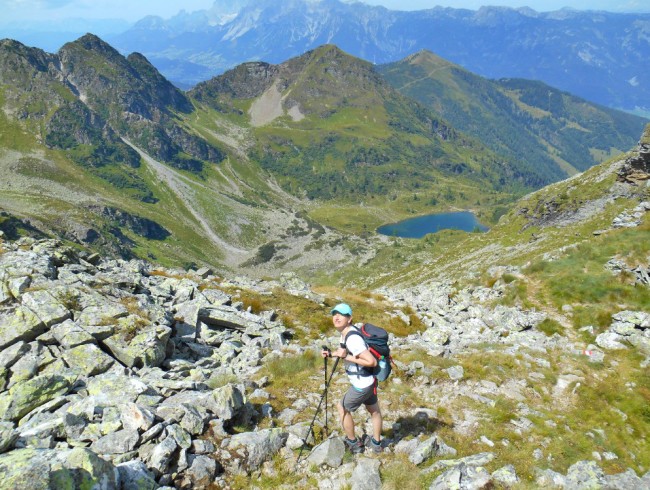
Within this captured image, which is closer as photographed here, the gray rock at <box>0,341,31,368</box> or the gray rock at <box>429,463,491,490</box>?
the gray rock at <box>429,463,491,490</box>

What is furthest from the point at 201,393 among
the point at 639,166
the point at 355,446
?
the point at 639,166

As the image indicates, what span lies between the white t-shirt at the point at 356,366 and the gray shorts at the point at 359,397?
0.50 feet

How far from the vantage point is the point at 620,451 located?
12773 mm

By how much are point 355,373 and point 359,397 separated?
0.72 m

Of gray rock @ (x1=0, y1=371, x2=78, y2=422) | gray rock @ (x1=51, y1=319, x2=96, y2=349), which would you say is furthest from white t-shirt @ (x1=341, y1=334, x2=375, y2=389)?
gray rock @ (x1=51, y1=319, x2=96, y2=349)

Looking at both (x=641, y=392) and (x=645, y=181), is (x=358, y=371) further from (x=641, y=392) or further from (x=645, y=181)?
(x=645, y=181)

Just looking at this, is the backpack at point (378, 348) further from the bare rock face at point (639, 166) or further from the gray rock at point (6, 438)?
the bare rock face at point (639, 166)

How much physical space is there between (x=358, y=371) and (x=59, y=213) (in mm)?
225477

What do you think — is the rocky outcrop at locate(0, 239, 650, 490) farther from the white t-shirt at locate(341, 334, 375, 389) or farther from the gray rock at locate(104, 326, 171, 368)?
the white t-shirt at locate(341, 334, 375, 389)

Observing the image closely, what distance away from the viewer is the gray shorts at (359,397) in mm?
10719

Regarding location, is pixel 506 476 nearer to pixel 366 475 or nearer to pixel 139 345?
pixel 366 475

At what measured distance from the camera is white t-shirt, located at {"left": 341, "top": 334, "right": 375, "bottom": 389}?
10383 mm

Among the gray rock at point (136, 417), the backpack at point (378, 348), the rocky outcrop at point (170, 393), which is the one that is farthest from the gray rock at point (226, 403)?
the backpack at point (378, 348)

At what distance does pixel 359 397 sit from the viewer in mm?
10750
